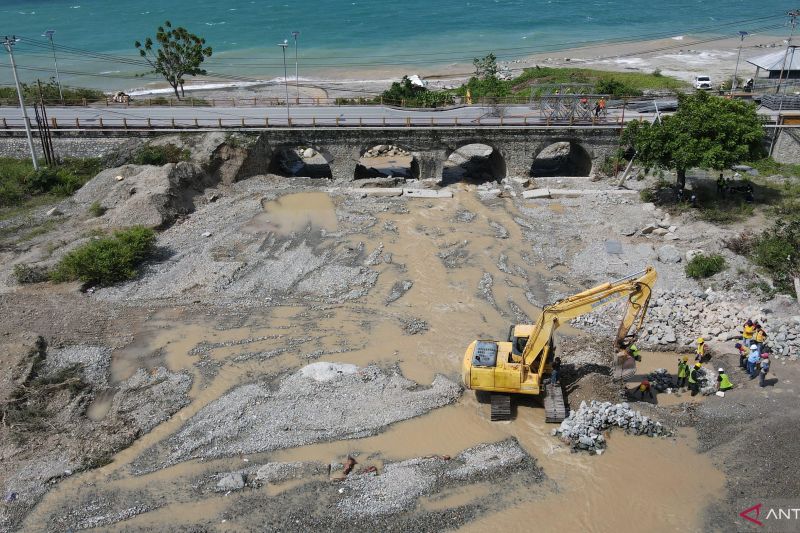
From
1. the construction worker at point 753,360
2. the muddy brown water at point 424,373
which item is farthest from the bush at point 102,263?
the construction worker at point 753,360

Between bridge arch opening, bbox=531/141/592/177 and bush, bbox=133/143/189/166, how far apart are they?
27182mm

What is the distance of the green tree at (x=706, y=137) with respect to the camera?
35.5 meters

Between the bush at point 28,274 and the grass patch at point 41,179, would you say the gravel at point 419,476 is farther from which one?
the grass patch at point 41,179

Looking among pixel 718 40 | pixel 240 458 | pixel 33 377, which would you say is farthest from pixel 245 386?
pixel 718 40

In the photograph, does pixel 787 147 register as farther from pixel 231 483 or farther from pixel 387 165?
pixel 231 483

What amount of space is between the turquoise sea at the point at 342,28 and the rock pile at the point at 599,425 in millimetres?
77043

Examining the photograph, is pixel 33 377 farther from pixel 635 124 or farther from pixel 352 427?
pixel 635 124

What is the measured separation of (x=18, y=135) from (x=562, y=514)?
47726 mm

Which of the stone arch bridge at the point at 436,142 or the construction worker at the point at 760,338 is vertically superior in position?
the stone arch bridge at the point at 436,142

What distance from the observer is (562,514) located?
60.7 feet

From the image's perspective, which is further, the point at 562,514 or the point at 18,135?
the point at 18,135

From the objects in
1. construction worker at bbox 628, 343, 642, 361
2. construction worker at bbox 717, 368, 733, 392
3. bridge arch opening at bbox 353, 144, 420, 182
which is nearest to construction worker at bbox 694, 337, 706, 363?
construction worker at bbox 717, 368, 733, 392

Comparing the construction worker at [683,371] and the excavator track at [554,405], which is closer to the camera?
the excavator track at [554,405]

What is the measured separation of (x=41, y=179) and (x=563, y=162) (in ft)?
133
